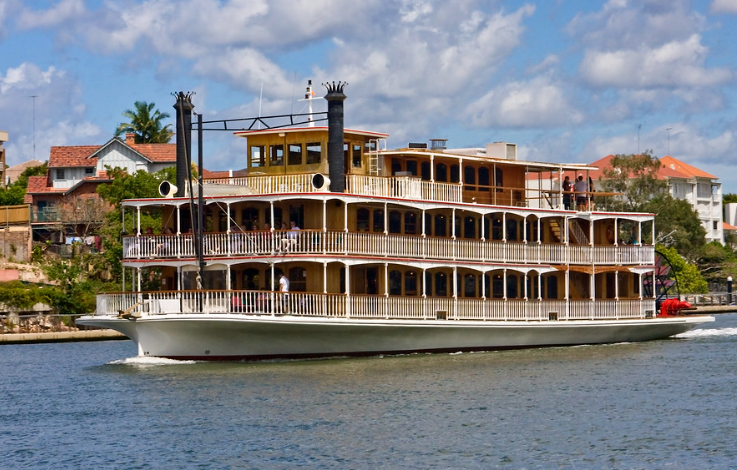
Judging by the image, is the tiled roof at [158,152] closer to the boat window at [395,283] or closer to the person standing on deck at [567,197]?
the person standing on deck at [567,197]

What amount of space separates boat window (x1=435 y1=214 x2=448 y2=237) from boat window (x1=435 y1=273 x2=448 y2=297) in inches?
47.9

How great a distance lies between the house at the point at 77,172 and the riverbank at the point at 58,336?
66.5ft

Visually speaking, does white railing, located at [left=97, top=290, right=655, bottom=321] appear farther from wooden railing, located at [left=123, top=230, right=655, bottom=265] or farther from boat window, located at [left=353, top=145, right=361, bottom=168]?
boat window, located at [left=353, top=145, right=361, bottom=168]

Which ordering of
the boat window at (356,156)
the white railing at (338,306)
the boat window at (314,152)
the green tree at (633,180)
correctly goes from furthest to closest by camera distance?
1. the green tree at (633,180)
2. the boat window at (356,156)
3. the boat window at (314,152)
4. the white railing at (338,306)

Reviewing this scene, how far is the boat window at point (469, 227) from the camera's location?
3706 cm

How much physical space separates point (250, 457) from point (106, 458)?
2433 mm

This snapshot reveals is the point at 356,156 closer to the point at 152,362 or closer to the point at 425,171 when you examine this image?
the point at 425,171

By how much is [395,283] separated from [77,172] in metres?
47.8

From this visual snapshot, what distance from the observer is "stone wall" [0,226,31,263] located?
210 ft

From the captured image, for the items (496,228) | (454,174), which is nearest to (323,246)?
(454,174)

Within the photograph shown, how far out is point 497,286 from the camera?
38.1 meters

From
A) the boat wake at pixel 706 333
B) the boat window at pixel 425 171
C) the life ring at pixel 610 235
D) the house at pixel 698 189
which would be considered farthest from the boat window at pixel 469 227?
the house at pixel 698 189

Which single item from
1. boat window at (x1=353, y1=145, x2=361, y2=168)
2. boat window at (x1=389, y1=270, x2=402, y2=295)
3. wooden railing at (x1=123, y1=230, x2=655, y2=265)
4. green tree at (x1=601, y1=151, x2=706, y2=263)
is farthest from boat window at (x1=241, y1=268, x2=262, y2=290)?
green tree at (x1=601, y1=151, x2=706, y2=263)

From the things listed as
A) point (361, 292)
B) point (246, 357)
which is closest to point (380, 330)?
point (361, 292)
